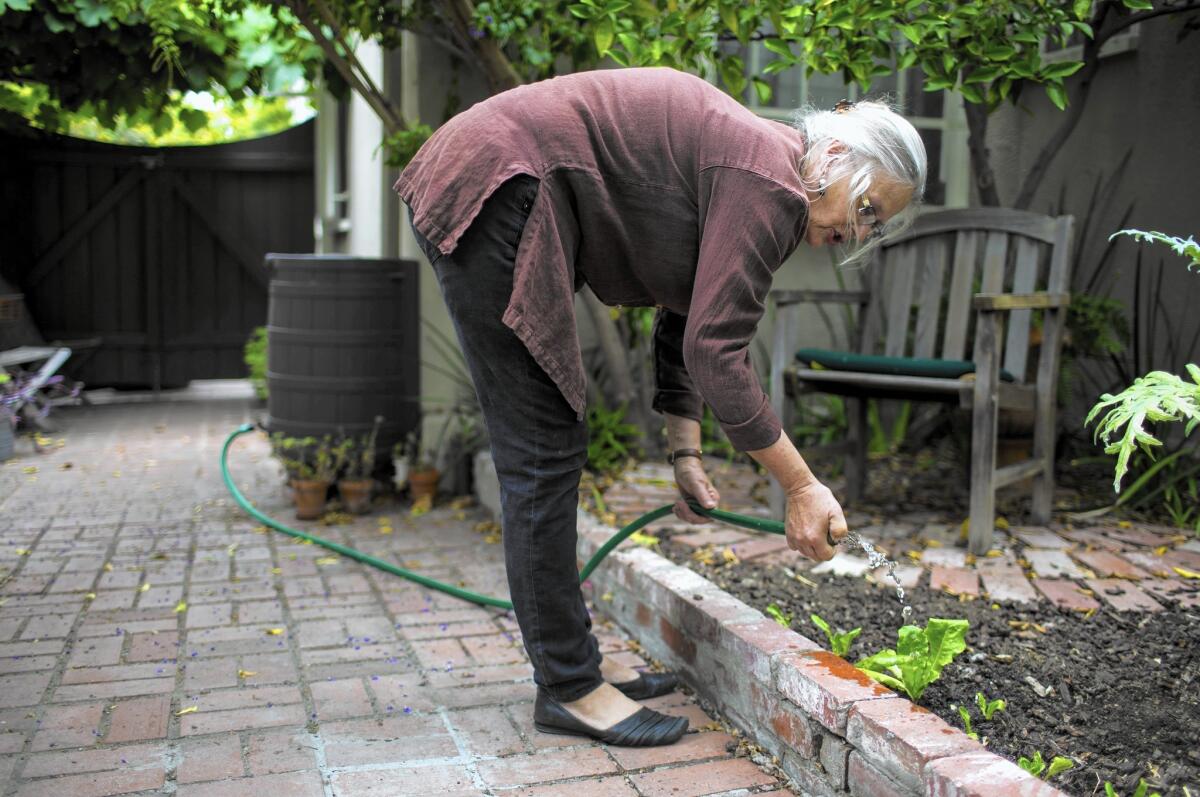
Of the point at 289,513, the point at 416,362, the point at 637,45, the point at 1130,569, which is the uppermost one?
the point at 637,45

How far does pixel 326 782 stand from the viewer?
6.30 feet

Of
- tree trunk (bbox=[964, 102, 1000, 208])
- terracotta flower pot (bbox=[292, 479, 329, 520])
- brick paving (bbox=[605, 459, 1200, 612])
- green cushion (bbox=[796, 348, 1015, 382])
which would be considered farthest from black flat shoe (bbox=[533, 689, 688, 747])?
tree trunk (bbox=[964, 102, 1000, 208])

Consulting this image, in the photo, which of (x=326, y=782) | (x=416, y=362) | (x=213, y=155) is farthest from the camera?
(x=213, y=155)

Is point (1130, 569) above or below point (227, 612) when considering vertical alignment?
above

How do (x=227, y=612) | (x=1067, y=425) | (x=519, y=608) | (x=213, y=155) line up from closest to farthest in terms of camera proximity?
(x=519, y=608), (x=227, y=612), (x=1067, y=425), (x=213, y=155)

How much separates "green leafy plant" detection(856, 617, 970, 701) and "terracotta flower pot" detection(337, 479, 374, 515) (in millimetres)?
2518

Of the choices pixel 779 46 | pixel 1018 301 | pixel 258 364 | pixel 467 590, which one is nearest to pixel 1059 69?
pixel 1018 301

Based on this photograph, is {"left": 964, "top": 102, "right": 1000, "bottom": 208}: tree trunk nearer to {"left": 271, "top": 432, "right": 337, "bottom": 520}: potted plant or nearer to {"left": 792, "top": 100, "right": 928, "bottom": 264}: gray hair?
{"left": 792, "top": 100, "right": 928, "bottom": 264}: gray hair

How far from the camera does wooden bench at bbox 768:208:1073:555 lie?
Result: 2826mm

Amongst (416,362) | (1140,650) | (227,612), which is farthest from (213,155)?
(1140,650)

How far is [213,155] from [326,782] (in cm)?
683

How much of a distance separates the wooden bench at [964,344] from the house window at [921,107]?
1.19 metres

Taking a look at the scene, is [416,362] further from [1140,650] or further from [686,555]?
A: [1140,650]

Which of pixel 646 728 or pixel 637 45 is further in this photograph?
pixel 637 45
